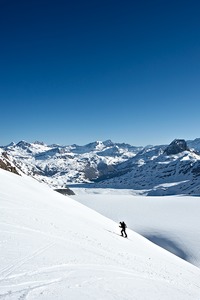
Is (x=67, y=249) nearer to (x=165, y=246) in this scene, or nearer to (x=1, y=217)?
(x=1, y=217)

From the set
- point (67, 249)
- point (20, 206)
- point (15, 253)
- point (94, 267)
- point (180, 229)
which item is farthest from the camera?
point (180, 229)

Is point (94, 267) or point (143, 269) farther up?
point (94, 267)

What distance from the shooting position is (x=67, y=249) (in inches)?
701

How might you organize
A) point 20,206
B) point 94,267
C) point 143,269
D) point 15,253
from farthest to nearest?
point 20,206
point 143,269
point 94,267
point 15,253

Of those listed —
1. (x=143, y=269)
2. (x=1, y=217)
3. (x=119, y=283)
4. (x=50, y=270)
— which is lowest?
(x=143, y=269)

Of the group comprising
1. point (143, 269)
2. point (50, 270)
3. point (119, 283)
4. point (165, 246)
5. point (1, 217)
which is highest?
point (1, 217)

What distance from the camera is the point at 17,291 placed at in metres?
10.2

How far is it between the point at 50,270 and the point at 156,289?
5.56 meters

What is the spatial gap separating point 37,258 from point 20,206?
584 inches

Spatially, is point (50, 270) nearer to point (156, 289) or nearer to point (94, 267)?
point (94, 267)

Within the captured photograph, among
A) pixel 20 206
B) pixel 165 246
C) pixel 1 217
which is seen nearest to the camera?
pixel 1 217

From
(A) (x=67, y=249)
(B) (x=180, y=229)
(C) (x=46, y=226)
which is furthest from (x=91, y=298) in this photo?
(B) (x=180, y=229)

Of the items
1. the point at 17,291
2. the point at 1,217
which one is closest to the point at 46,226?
the point at 1,217

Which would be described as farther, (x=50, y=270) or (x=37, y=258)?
(x=37, y=258)
